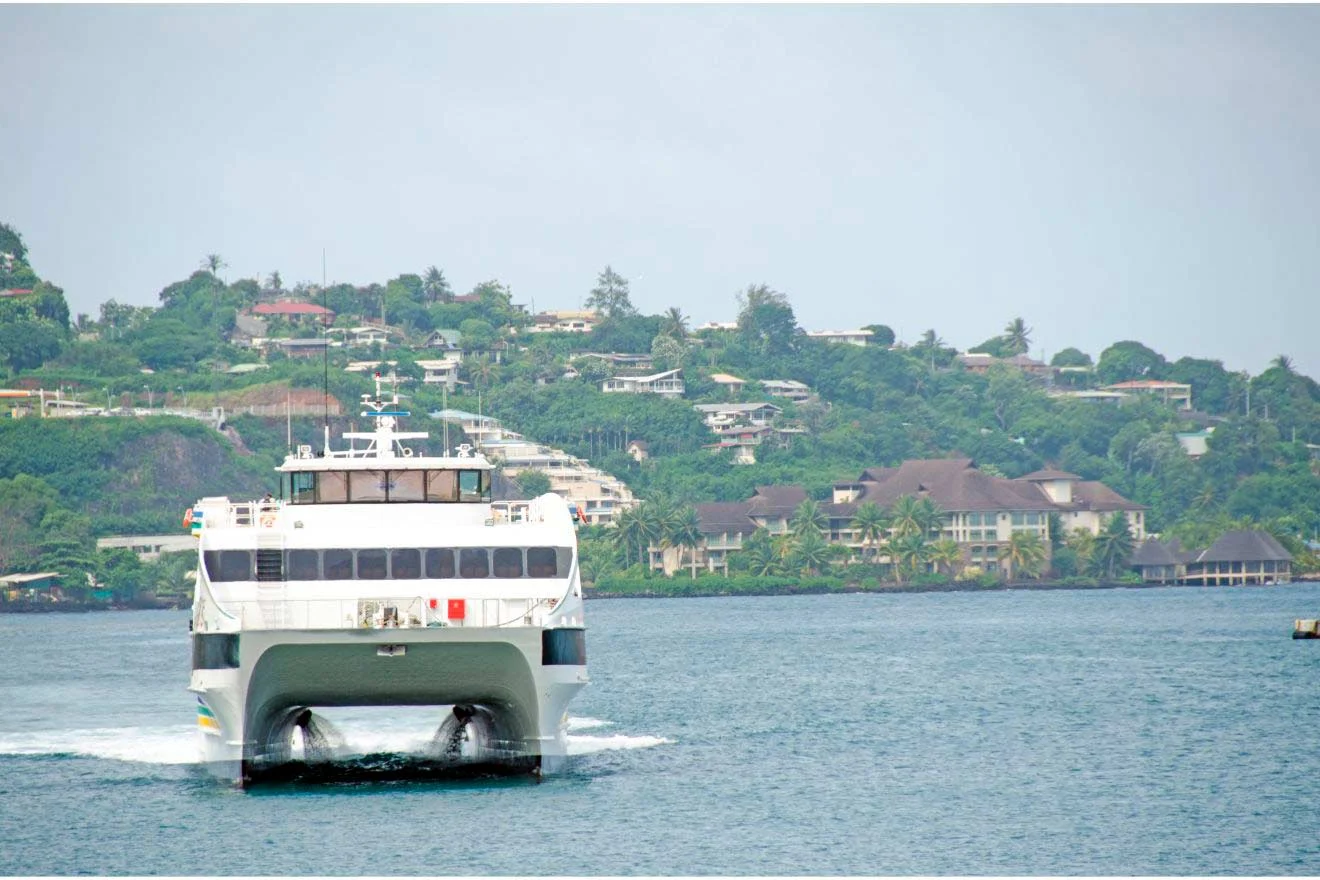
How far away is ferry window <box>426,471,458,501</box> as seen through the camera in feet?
135

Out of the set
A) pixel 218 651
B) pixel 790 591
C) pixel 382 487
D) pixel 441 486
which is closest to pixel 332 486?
pixel 382 487

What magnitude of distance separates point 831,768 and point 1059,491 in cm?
14469

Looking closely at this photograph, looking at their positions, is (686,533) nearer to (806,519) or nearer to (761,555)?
(761,555)

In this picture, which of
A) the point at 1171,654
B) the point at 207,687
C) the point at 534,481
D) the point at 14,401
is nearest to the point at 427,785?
the point at 207,687

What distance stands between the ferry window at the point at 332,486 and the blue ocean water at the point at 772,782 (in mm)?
5323

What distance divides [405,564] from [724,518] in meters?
134

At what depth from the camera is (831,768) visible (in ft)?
147

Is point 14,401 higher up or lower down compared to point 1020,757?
higher up

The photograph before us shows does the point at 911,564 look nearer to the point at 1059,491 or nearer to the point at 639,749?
→ the point at 1059,491

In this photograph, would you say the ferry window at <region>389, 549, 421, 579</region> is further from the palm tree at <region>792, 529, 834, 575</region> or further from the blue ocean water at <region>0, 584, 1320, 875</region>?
the palm tree at <region>792, 529, 834, 575</region>

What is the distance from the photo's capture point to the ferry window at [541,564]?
3859 centimetres

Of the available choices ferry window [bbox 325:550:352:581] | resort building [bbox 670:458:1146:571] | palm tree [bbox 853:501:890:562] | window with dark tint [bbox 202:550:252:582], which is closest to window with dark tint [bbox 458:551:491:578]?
ferry window [bbox 325:550:352:581]

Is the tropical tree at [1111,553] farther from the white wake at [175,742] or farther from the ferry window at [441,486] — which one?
the ferry window at [441,486]

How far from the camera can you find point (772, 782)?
42438 mm
